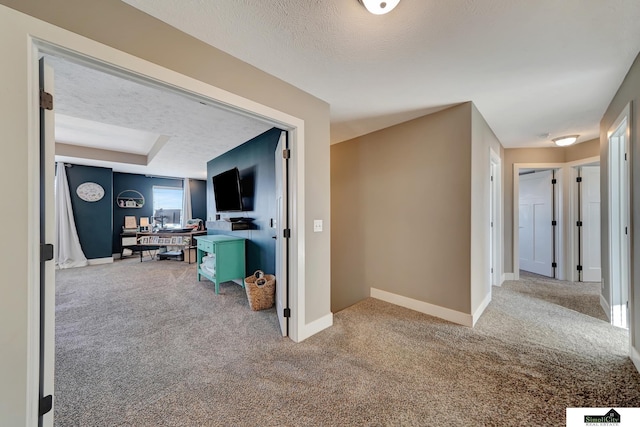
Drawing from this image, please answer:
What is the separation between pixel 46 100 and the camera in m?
1.17

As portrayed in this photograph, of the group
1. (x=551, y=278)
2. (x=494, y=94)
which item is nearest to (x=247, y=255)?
(x=494, y=94)

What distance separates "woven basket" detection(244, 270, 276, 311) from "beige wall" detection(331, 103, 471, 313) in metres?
1.35

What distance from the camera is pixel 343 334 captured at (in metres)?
2.37

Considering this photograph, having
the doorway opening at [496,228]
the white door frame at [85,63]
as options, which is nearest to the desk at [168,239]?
the white door frame at [85,63]

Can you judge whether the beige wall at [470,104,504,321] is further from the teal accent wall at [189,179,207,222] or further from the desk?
the teal accent wall at [189,179,207,222]

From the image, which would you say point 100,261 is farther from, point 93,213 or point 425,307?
point 425,307

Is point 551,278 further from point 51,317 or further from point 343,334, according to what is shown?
point 51,317

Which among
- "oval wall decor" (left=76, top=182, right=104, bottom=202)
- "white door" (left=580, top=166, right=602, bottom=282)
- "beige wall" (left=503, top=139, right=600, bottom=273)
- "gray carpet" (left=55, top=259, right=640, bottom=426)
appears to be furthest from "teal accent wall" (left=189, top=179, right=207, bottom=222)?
"white door" (left=580, top=166, right=602, bottom=282)

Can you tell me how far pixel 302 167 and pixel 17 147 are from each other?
1711 mm

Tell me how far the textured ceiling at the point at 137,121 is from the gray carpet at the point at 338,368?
204 cm

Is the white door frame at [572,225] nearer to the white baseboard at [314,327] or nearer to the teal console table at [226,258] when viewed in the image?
the white baseboard at [314,327]

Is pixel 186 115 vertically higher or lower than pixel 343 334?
higher

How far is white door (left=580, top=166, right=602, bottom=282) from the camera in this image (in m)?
4.02

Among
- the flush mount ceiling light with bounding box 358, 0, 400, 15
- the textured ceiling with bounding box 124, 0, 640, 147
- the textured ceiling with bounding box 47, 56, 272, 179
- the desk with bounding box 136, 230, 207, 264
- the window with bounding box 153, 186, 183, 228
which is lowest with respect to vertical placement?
the desk with bounding box 136, 230, 207, 264
